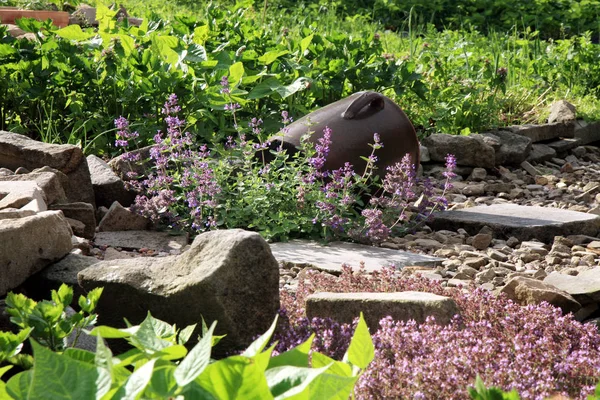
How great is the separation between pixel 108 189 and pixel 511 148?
317cm

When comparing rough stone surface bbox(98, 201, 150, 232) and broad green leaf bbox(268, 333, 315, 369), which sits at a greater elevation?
broad green leaf bbox(268, 333, 315, 369)

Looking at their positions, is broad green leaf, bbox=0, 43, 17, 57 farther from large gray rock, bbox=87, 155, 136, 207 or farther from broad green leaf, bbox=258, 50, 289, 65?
broad green leaf, bbox=258, 50, 289, 65

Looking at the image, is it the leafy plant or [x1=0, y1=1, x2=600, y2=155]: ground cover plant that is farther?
[x1=0, y1=1, x2=600, y2=155]: ground cover plant

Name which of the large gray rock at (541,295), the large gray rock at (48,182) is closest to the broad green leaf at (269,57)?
the large gray rock at (48,182)

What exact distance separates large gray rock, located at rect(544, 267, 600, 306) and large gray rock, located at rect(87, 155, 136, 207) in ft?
7.61

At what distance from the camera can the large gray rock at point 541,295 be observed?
10.2 ft

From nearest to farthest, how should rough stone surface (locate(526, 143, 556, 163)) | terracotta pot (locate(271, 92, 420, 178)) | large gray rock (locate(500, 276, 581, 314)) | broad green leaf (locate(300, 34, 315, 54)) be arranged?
large gray rock (locate(500, 276, 581, 314)) < terracotta pot (locate(271, 92, 420, 178)) < broad green leaf (locate(300, 34, 315, 54)) < rough stone surface (locate(526, 143, 556, 163))

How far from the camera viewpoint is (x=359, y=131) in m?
4.83

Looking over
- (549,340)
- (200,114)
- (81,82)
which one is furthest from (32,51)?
(549,340)

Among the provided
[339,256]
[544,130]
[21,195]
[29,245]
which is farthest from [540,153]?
[29,245]

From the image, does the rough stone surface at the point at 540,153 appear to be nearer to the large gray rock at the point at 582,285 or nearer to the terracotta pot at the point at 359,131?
the terracotta pot at the point at 359,131

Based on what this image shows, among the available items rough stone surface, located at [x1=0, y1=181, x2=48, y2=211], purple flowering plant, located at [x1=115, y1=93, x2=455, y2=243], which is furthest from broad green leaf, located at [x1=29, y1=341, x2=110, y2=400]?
purple flowering plant, located at [x1=115, y1=93, x2=455, y2=243]

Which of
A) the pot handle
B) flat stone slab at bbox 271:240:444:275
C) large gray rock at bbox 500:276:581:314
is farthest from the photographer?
the pot handle

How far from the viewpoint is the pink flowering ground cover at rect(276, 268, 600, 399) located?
7.32ft
